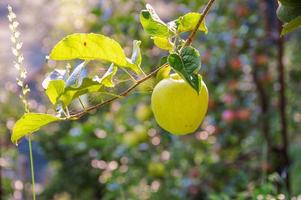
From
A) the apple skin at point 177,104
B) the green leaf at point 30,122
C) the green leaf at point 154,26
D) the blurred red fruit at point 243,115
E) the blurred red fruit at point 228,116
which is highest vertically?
the green leaf at point 154,26

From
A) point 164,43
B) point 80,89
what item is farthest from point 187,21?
point 80,89

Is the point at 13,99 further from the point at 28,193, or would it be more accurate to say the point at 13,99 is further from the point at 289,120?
the point at 289,120

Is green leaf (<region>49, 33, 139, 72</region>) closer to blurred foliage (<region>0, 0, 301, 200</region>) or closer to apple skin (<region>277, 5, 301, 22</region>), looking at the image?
apple skin (<region>277, 5, 301, 22</region>)

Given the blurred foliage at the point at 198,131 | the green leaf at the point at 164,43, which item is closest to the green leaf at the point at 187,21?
the green leaf at the point at 164,43

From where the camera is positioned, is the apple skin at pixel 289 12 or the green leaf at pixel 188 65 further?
the apple skin at pixel 289 12

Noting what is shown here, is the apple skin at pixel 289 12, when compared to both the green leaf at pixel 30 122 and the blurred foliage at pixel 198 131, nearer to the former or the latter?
the green leaf at pixel 30 122

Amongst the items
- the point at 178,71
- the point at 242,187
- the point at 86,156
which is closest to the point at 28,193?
the point at 86,156

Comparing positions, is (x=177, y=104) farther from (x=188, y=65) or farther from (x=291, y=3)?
(x=291, y=3)
